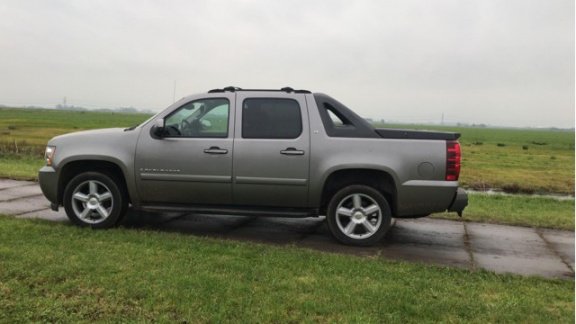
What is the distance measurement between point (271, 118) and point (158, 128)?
1386mm

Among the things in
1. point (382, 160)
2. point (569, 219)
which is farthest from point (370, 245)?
point (569, 219)

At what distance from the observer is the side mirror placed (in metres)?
6.20

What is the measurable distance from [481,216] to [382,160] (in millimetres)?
3371

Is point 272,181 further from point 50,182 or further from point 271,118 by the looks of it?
point 50,182

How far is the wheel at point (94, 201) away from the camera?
6410 mm

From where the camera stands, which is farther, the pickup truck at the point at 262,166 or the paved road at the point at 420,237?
the pickup truck at the point at 262,166

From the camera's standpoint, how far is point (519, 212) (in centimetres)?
914

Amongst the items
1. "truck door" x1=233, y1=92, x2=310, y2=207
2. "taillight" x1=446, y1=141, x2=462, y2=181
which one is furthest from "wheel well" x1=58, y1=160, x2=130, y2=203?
"taillight" x1=446, y1=141, x2=462, y2=181

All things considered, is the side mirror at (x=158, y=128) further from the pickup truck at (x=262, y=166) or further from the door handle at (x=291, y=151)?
the door handle at (x=291, y=151)

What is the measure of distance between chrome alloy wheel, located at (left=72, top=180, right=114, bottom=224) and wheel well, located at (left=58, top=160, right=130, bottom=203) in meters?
0.21

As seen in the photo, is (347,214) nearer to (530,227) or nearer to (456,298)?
(456,298)

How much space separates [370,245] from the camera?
6.08m

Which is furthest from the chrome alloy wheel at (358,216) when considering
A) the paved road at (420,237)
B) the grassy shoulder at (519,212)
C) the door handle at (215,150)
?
the grassy shoulder at (519,212)

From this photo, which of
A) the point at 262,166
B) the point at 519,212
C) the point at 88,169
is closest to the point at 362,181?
the point at 262,166
